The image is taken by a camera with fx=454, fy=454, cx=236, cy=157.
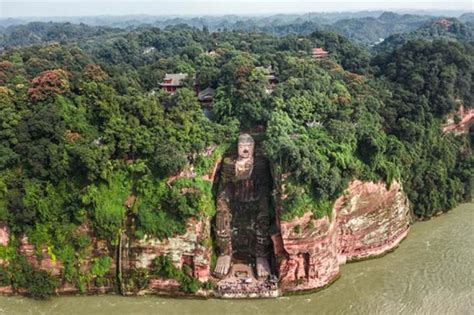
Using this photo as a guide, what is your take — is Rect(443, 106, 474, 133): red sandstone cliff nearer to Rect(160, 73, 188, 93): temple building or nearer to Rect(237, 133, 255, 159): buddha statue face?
Rect(237, 133, 255, 159): buddha statue face

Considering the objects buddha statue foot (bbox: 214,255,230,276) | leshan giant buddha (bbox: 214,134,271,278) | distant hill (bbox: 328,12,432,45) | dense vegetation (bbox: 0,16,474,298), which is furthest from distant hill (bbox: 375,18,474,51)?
buddha statue foot (bbox: 214,255,230,276)

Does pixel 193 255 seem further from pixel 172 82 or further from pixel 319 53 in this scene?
pixel 319 53

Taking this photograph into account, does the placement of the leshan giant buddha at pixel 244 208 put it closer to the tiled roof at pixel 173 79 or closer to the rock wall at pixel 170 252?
the rock wall at pixel 170 252

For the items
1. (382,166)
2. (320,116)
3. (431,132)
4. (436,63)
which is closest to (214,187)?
(320,116)

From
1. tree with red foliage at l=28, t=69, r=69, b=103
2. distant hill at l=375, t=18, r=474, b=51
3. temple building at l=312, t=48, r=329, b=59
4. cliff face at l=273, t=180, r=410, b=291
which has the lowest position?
cliff face at l=273, t=180, r=410, b=291

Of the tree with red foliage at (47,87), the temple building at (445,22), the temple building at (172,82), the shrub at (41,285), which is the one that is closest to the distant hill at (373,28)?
the temple building at (445,22)
